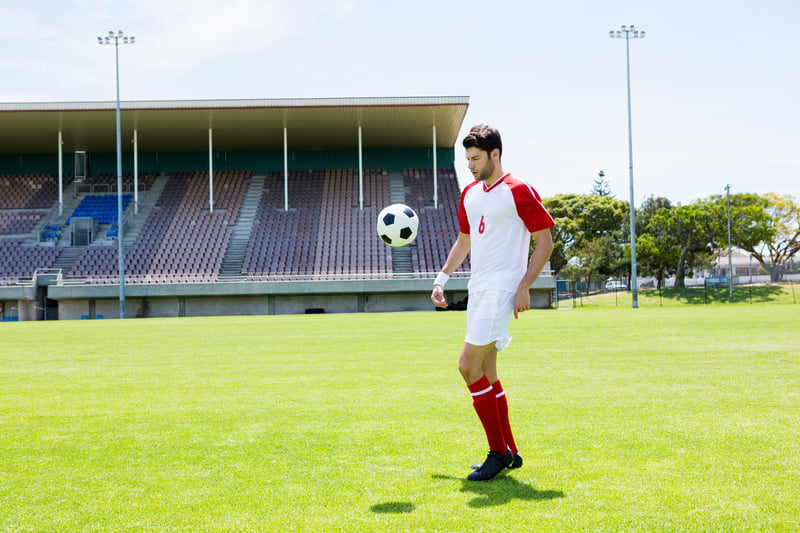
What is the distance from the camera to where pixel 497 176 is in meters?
4.29

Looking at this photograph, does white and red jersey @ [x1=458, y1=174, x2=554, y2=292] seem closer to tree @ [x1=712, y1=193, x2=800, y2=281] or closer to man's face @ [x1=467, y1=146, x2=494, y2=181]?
man's face @ [x1=467, y1=146, x2=494, y2=181]

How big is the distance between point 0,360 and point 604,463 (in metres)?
10.5

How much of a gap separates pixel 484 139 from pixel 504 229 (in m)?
0.55

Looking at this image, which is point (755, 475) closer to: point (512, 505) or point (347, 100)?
point (512, 505)

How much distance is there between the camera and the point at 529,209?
13.5 ft

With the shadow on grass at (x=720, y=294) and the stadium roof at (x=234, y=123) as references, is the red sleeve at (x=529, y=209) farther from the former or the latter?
Result: the shadow on grass at (x=720, y=294)

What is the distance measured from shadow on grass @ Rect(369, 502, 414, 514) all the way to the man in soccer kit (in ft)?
2.38

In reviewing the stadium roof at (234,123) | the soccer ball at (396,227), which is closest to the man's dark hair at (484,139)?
the soccer ball at (396,227)

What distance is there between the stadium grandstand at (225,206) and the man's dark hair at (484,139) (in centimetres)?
3337

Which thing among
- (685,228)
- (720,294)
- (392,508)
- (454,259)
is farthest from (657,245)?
(392,508)

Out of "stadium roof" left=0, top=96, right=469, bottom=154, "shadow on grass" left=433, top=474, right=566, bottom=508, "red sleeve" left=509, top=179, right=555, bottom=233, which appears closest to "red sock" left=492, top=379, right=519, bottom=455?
"shadow on grass" left=433, top=474, right=566, bottom=508

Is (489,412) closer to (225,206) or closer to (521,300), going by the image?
(521,300)

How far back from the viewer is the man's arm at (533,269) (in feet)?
13.3

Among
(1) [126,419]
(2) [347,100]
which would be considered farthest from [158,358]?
(2) [347,100]
